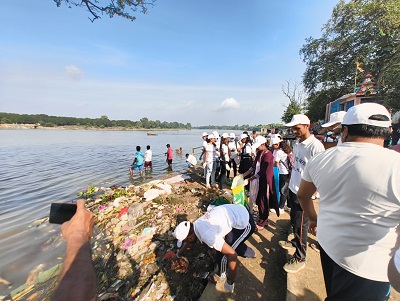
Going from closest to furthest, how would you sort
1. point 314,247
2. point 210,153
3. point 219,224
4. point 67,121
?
1. point 219,224
2. point 314,247
3. point 210,153
4. point 67,121

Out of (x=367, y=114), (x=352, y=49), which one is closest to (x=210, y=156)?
(x=367, y=114)

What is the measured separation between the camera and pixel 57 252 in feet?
16.0

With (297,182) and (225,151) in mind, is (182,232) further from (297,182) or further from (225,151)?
(225,151)

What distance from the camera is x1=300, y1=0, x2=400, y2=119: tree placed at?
42.9ft

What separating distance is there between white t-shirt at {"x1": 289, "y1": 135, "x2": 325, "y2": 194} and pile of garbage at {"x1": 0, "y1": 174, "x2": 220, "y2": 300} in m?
1.92

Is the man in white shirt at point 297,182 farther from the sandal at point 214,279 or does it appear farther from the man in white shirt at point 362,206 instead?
the man in white shirt at point 362,206

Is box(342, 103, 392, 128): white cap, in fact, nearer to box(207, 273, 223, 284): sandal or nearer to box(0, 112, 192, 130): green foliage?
box(207, 273, 223, 284): sandal

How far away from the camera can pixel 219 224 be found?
2.61 meters

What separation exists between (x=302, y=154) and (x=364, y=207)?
1839mm

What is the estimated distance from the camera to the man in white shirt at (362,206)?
3.99 feet

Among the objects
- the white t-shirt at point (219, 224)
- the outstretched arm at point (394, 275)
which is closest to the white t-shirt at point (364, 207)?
the outstretched arm at point (394, 275)

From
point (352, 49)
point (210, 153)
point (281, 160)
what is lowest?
point (210, 153)

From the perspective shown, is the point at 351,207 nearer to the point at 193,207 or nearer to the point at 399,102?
the point at 193,207

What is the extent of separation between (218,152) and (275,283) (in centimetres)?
520
